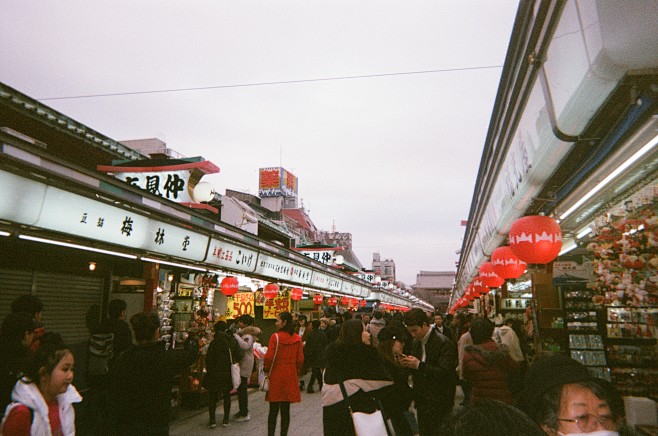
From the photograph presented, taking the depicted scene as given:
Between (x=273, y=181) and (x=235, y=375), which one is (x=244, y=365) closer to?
(x=235, y=375)

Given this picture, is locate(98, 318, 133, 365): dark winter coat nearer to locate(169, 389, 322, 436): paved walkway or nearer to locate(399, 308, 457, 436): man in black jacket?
locate(169, 389, 322, 436): paved walkway

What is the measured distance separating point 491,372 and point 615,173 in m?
2.76

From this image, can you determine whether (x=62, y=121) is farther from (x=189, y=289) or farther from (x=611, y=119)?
(x=611, y=119)

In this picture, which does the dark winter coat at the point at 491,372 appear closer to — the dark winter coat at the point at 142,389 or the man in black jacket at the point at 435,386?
the man in black jacket at the point at 435,386

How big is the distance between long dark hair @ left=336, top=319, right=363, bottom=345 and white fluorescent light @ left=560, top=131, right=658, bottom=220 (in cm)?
317

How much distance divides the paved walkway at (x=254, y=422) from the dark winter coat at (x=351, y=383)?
4341 mm

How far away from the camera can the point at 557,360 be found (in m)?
2.63

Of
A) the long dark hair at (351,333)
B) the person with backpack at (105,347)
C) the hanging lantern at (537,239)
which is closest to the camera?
the long dark hair at (351,333)

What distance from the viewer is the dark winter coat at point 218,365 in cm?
906

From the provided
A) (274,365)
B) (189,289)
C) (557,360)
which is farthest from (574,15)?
(189,289)

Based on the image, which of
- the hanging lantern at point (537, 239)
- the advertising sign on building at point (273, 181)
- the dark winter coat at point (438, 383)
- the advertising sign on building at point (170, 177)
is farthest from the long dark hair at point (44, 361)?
the advertising sign on building at point (273, 181)

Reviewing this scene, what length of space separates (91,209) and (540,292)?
10.1 m

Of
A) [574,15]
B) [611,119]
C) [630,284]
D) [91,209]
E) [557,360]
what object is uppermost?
[574,15]

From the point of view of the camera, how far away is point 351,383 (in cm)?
464
